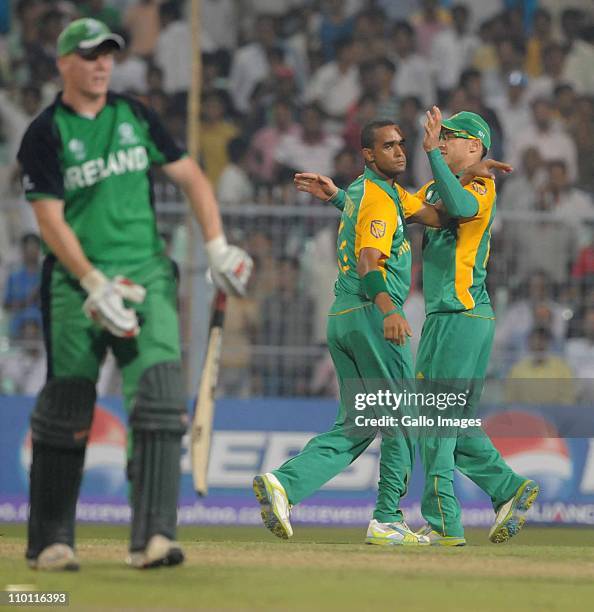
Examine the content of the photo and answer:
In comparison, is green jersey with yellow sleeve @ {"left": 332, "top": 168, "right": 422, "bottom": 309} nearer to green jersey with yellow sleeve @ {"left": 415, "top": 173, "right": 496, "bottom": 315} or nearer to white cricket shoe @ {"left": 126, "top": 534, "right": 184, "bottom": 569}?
green jersey with yellow sleeve @ {"left": 415, "top": 173, "right": 496, "bottom": 315}

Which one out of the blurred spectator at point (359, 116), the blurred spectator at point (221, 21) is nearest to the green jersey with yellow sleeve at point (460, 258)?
the blurred spectator at point (359, 116)

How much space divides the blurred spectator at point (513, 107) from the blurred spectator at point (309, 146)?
1.85 m

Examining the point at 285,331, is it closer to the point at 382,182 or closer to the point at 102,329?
the point at 382,182

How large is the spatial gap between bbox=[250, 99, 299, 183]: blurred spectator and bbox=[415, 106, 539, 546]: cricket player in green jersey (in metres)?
6.67

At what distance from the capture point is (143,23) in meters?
17.2

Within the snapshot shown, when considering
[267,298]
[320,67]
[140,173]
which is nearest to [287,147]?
[320,67]

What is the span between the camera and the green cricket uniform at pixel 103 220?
6.20 meters

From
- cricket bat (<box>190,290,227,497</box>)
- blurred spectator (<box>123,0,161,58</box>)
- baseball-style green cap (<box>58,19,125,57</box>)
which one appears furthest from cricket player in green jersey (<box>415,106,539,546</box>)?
blurred spectator (<box>123,0,161,58</box>)

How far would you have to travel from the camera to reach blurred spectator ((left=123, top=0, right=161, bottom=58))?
17.1 metres

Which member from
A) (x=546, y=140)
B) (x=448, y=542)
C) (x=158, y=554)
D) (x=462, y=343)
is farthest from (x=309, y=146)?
(x=158, y=554)

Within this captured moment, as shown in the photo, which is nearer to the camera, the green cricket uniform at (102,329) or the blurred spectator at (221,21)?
the green cricket uniform at (102,329)

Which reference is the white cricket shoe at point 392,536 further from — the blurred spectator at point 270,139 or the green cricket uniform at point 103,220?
the blurred spectator at point 270,139

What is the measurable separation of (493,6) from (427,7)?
0.80 m

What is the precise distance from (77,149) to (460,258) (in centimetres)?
289
